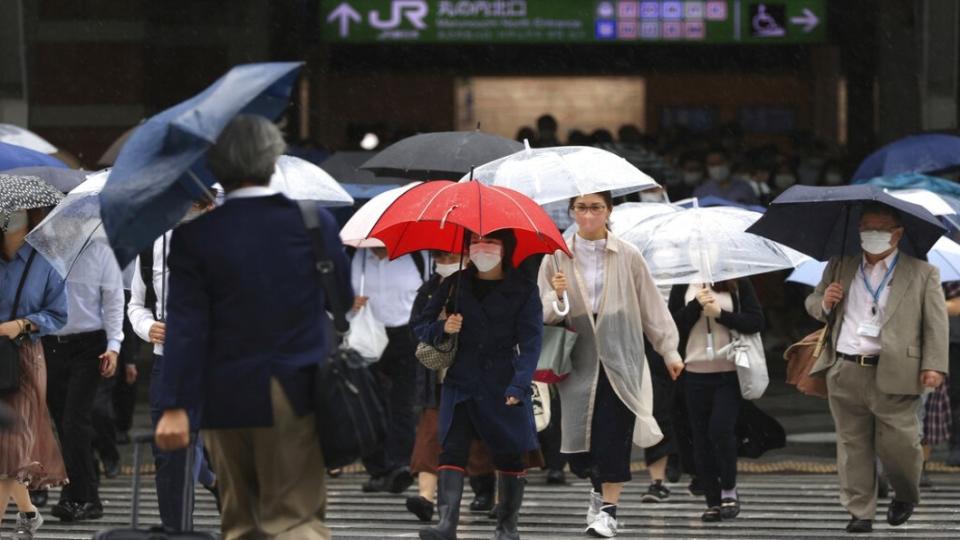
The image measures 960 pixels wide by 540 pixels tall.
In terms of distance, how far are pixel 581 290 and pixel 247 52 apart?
10072mm

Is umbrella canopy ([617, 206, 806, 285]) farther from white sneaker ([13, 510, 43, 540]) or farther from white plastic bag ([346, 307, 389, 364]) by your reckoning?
white sneaker ([13, 510, 43, 540])

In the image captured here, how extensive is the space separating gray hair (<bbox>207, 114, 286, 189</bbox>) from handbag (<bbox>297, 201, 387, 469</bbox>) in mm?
189

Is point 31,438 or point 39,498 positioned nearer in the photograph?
point 31,438

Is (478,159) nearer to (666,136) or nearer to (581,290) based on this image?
(581,290)

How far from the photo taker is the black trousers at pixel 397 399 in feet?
39.1

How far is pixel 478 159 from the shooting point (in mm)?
11141

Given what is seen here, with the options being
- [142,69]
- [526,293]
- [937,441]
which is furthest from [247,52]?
[526,293]

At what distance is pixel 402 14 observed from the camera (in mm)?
19844

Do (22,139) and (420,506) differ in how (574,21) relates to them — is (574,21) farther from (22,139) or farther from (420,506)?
(420,506)

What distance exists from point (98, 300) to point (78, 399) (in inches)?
21.8

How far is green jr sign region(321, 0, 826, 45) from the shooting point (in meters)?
19.8

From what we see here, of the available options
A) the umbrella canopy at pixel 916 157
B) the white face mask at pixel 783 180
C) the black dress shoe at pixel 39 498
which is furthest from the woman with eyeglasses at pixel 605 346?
the white face mask at pixel 783 180

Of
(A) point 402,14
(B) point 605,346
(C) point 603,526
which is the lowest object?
(C) point 603,526

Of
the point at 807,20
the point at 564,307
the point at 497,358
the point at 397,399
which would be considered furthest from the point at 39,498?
the point at 807,20
